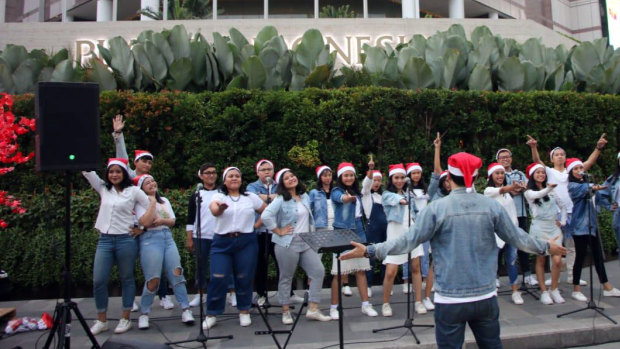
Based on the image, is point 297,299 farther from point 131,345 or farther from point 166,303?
point 131,345

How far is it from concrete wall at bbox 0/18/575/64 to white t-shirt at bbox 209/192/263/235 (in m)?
8.32

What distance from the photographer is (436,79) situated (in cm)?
1094

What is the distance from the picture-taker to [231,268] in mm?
6246

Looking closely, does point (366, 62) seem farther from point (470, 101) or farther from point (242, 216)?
point (242, 216)

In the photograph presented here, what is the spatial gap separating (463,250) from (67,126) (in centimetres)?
410

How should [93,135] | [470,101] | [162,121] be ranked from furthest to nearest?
[470,101] < [162,121] < [93,135]

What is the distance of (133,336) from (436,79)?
799 cm

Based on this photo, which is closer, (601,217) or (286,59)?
(601,217)

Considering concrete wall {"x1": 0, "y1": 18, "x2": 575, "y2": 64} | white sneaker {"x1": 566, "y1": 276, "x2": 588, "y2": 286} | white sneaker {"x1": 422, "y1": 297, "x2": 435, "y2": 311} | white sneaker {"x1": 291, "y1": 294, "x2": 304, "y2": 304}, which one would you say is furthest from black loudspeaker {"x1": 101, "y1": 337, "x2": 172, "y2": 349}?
concrete wall {"x1": 0, "y1": 18, "x2": 575, "y2": 64}

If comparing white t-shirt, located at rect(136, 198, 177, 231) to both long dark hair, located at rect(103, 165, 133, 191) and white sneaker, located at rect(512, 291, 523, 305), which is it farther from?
white sneaker, located at rect(512, 291, 523, 305)

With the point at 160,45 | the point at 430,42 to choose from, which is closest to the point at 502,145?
the point at 430,42

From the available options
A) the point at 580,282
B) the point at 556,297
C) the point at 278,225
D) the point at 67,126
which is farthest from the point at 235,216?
the point at 580,282

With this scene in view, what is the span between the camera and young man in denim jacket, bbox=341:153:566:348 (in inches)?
141

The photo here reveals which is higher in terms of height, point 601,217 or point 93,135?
point 93,135
